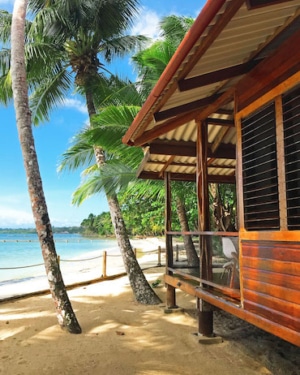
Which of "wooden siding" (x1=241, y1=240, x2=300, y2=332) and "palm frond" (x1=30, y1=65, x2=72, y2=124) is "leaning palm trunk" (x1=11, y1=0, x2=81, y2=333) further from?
"palm frond" (x1=30, y1=65, x2=72, y2=124)

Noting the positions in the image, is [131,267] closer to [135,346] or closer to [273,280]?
[135,346]

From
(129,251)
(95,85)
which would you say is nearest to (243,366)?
(129,251)

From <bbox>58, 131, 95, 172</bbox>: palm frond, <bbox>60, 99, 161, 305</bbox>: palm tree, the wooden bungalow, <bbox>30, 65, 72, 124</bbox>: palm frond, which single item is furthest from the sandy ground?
<bbox>30, 65, 72, 124</bbox>: palm frond

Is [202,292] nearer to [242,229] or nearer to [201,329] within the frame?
[201,329]

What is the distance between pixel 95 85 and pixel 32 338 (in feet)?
25.6

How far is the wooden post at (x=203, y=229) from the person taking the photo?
16.4 ft

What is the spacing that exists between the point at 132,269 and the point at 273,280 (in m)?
5.65

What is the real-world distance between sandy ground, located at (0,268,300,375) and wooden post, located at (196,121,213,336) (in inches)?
12.7

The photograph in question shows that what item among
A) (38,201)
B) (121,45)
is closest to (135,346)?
(38,201)

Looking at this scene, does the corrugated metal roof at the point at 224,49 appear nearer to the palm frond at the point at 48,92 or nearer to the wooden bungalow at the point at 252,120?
the wooden bungalow at the point at 252,120

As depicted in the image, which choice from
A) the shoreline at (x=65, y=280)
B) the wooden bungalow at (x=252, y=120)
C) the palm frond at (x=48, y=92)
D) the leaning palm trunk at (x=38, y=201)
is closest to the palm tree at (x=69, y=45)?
the palm frond at (x=48, y=92)

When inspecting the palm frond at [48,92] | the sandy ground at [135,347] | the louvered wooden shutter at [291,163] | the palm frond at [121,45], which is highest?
the palm frond at [121,45]

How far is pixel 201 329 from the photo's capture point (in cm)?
515

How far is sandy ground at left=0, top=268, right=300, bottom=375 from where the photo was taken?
4211 mm
